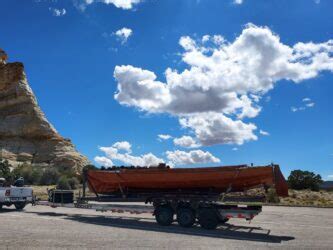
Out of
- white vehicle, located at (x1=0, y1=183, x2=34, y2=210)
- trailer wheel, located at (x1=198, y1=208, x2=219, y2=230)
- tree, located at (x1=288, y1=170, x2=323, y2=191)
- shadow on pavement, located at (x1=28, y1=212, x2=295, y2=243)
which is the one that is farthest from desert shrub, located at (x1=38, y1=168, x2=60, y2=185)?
trailer wheel, located at (x1=198, y1=208, x2=219, y2=230)

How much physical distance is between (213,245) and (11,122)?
263 ft

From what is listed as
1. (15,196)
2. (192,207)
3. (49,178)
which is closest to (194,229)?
(192,207)

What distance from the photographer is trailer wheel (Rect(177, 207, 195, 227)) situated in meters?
16.5

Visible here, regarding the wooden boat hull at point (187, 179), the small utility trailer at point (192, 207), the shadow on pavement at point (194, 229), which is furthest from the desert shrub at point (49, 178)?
the small utility trailer at point (192, 207)

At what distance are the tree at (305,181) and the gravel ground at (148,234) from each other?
25563mm

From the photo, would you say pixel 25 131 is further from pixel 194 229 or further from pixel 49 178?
pixel 194 229

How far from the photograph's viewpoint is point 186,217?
653 inches

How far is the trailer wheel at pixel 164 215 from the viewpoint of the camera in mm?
17078

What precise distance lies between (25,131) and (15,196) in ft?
209

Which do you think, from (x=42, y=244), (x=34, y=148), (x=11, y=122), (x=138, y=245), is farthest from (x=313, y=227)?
(x=11, y=122)

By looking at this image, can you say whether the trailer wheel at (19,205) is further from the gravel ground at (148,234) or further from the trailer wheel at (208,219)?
the trailer wheel at (208,219)

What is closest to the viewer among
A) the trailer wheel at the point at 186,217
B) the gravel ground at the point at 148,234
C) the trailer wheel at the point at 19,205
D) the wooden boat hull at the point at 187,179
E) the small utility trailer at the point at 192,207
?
the gravel ground at the point at 148,234

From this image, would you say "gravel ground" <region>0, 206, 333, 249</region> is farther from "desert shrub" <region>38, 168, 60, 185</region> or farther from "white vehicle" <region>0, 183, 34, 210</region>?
"desert shrub" <region>38, 168, 60, 185</region>

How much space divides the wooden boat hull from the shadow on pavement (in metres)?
1.34
